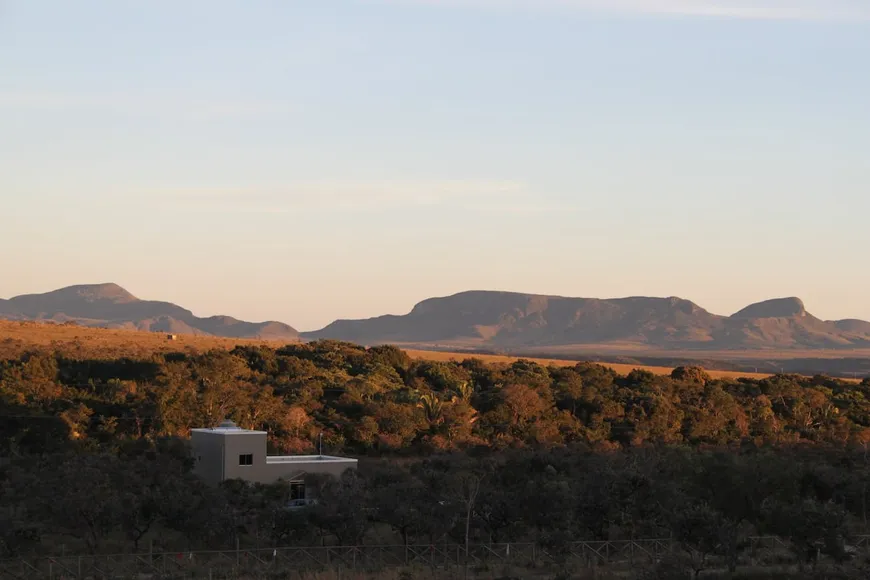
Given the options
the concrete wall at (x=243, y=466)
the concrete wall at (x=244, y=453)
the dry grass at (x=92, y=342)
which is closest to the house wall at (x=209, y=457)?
the concrete wall at (x=243, y=466)

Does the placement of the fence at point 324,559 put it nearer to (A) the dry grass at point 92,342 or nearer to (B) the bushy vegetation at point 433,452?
(B) the bushy vegetation at point 433,452

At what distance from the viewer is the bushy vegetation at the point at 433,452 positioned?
124 feet

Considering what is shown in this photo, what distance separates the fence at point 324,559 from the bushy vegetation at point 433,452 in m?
1.11

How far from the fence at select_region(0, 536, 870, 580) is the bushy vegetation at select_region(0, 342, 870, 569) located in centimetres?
111

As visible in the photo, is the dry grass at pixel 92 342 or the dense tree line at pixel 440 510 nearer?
the dense tree line at pixel 440 510

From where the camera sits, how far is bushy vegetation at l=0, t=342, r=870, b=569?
37.7 meters

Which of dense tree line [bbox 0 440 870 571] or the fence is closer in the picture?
the fence

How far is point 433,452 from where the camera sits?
200ft

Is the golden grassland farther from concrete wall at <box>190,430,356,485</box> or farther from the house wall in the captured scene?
concrete wall at <box>190,430,356,485</box>

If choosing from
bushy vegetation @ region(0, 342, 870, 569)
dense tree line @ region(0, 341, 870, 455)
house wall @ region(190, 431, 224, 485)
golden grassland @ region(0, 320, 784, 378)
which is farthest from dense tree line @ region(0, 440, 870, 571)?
golden grassland @ region(0, 320, 784, 378)

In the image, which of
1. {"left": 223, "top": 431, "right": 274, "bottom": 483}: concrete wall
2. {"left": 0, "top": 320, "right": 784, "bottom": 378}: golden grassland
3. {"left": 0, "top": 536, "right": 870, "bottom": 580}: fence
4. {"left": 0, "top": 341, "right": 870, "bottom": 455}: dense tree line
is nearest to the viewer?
{"left": 0, "top": 536, "right": 870, "bottom": 580}: fence

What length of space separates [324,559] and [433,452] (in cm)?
2540

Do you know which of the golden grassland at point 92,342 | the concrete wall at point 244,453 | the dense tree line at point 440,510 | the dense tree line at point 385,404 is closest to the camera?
the dense tree line at point 440,510

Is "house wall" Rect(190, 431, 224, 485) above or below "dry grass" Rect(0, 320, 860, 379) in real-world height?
below
